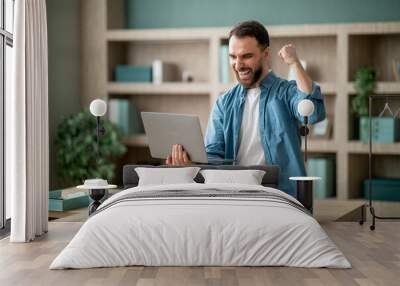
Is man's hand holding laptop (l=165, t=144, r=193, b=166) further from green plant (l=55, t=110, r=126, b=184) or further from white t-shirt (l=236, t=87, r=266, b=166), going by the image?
green plant (l=55, t=110, r=126, b=184)

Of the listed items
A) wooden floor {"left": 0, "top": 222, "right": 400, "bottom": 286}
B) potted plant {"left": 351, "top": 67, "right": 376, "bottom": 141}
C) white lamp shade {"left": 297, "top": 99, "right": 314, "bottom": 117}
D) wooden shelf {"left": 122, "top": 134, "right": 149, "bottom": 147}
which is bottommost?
wooden floor {"left": 0, "top": 222, "right": 400, "bottom": 286}

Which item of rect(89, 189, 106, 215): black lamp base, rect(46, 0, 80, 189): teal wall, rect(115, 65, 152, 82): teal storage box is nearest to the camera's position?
rect(89, 189, 106, 215): black lamp base

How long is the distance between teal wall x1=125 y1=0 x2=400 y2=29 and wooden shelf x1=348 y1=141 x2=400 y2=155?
4.34 ft

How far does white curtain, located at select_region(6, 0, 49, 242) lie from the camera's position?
498 centimetres

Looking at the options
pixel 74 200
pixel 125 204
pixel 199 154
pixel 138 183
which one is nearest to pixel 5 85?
pixel 74 200

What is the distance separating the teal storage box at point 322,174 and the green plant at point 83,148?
193cm

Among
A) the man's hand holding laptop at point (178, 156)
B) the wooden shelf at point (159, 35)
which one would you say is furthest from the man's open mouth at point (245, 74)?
the wooden shelf at point (159, 35)

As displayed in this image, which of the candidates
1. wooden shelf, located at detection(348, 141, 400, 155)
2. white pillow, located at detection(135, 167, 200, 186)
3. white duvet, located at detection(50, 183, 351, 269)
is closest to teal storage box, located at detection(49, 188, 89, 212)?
white pillow, located at detection(135, 167, 200, 186)

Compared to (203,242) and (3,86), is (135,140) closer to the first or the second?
(3,86)

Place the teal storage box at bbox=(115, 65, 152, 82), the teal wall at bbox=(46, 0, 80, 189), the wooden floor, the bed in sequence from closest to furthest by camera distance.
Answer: the wooden floor → the bed → the teal wall at bbox=(46, 0, 80, 189) → the teal storage box at bbox=(115, 65, 152, 82)

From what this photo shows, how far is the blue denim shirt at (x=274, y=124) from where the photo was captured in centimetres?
509

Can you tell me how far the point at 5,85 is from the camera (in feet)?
20.2

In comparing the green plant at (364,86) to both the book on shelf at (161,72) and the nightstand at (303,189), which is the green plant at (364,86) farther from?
the nightstand at (303,189)

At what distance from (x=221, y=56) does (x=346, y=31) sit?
1289mm
